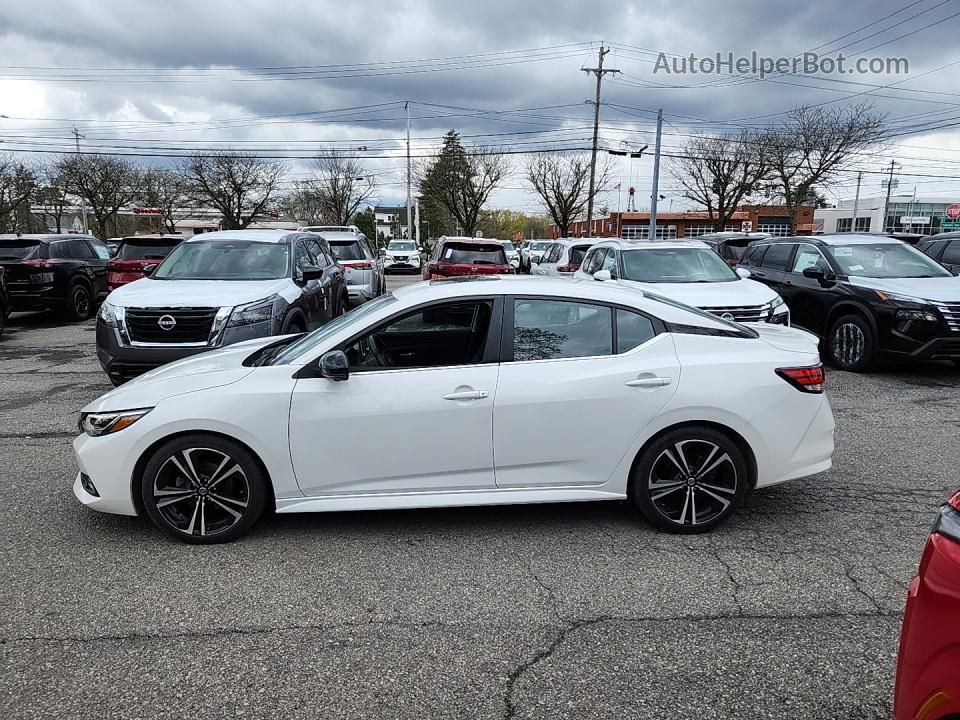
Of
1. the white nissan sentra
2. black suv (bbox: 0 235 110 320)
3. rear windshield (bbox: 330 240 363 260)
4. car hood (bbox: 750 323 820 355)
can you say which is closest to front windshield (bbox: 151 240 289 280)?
the white nissan sentra

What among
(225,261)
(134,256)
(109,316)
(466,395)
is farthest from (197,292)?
(134,256)

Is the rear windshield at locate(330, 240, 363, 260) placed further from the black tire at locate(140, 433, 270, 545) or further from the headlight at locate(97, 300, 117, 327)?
the black tire at locate(140, 433, 270, 545)

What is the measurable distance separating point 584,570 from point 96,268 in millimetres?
14981

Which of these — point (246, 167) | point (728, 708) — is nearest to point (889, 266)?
point (728, 708)

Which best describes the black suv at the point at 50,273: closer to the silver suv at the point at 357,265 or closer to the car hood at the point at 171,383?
the silver suv at the point at 357,265

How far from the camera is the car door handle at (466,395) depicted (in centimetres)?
373

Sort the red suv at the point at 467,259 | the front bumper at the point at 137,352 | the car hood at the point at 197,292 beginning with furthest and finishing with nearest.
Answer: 1. the red suv at the point at 467,259
2. the car hood at the point at 197,292
3. the front bumper at the point at 137,352

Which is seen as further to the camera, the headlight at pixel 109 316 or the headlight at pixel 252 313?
the headlight at pixel 252 313

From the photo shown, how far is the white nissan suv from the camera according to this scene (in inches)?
325

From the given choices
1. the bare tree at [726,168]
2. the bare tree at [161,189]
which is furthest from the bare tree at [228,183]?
the bare tree at [726,168]

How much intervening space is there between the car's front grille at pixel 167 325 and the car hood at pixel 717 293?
189 inches

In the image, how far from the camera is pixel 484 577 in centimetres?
350

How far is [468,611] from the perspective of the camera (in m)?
3.18

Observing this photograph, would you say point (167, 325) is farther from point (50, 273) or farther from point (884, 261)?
point (884, 261)
